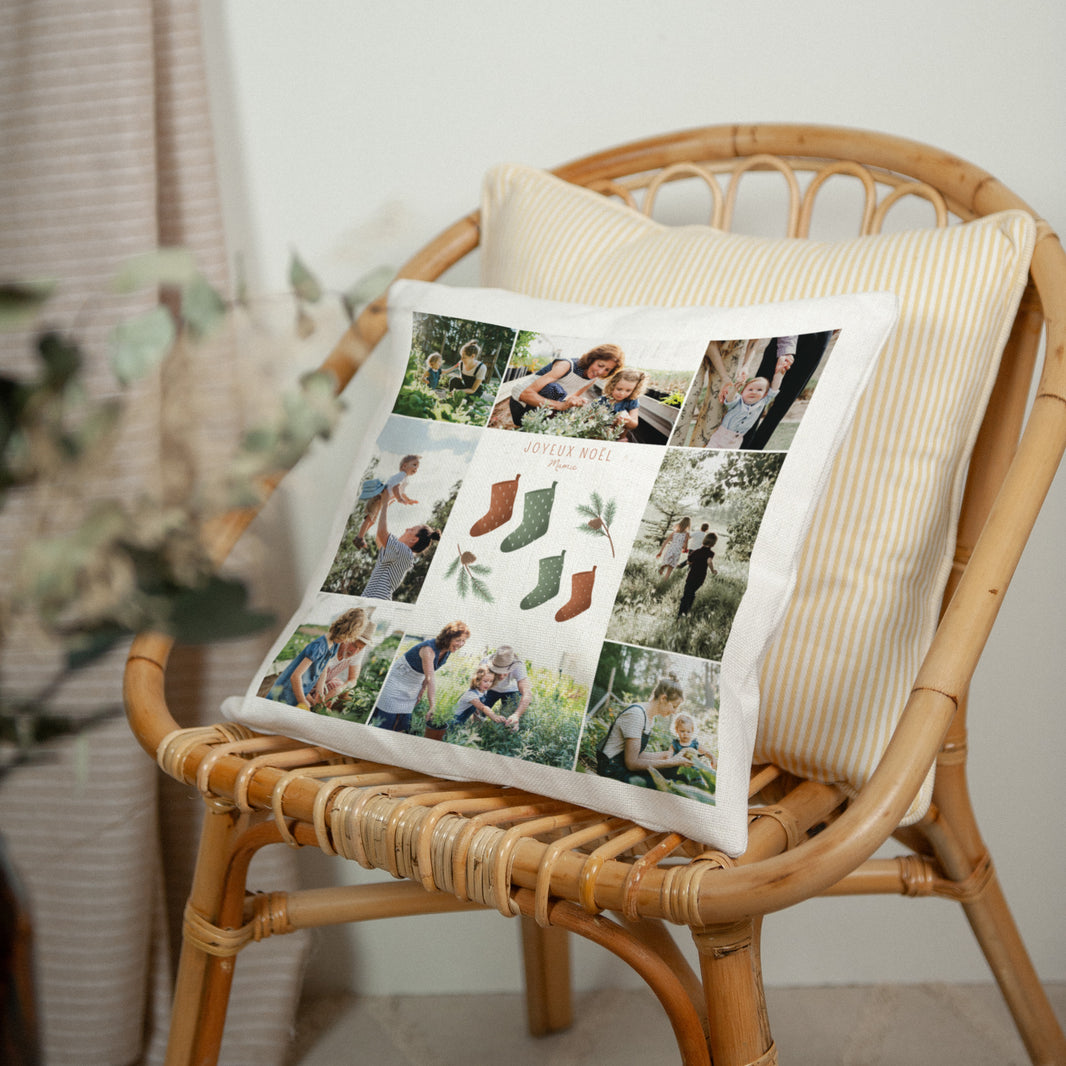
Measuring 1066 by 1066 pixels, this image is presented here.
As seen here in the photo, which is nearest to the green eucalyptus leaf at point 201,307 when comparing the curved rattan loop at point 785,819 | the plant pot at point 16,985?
the plant pot at point 16,985

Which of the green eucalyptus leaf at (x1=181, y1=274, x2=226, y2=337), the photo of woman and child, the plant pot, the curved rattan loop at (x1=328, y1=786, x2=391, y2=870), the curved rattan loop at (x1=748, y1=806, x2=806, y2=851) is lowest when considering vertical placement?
the curved rattan loop at (x1=748, y1=806, x2=806, y2=851)

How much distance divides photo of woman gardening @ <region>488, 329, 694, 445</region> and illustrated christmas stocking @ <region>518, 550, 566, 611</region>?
9 cm

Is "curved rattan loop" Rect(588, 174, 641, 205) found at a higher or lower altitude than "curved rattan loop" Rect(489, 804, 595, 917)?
higher

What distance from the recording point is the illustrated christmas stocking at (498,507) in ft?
2.12

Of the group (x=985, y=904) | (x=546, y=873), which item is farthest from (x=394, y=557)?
(x=985, y=904)

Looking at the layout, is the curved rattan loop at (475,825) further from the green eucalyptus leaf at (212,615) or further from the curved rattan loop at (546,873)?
the green eucalyptus leaf at (212,615)

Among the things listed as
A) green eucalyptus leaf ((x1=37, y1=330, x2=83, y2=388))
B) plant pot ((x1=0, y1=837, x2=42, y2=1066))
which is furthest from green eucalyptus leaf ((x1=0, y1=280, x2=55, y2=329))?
plant pot ((x1=0, y1=837, x2=42, y2=1066))

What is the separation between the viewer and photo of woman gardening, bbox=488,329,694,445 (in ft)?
2.12

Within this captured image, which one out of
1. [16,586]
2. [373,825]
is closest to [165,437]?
[16,586]

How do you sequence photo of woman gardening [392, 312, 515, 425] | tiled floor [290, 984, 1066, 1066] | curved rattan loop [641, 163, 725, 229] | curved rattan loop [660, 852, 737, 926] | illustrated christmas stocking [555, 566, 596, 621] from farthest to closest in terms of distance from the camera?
1. tiled floor [290, 984, 1066, 1066]
2. curved rattan loop [641, 163, 725, 229]
3. photo of woman gardening [392, 312, 515, 425]
4. illustrated christmas stocking [555, 566, 596, 621]
5. curved rattan loop [660, 852, 737, 926]

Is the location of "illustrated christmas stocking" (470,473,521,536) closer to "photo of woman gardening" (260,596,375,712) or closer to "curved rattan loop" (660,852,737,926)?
"photo of woman gardening" (260,596,375,712)

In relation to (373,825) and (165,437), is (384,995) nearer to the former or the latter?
(373,825)

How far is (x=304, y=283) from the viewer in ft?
1.09

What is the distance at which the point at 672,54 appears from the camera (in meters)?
1.02
